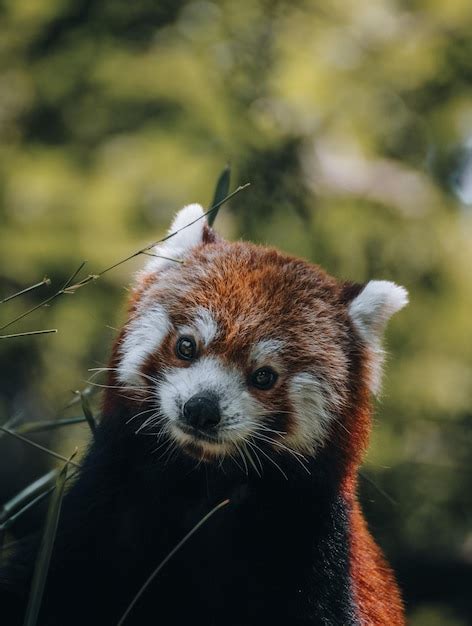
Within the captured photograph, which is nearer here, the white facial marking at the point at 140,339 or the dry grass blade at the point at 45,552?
the dry grass blade at the point at 45,552

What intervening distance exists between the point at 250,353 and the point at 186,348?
179mm

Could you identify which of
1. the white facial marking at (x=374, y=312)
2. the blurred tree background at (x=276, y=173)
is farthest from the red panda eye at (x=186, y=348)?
the blurred tree background at (x=276, y=173)

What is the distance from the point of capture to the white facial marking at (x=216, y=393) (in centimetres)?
233

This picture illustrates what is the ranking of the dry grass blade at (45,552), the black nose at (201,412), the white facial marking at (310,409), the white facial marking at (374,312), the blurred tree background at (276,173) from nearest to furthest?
1. the dry grass blade at (45,552)
2. the black nose at (201,412)
3. the white facial marking at (310,409)
4. the white facial marking at (374,312)
5. the blurred tree background at (276,173)

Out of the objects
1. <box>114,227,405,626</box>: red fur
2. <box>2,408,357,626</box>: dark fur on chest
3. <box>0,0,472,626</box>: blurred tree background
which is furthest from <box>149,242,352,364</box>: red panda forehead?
<box>0,0,472,626</box>: blurred tree background

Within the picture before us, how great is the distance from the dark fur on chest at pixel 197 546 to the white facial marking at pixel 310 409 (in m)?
0.06

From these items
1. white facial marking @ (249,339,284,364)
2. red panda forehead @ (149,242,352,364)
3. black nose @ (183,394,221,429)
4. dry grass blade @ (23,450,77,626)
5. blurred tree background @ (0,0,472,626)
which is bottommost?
dry grass blade @ (23,450,77,626)

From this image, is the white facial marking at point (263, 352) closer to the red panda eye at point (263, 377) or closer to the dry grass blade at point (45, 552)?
the red panda eye at point (263, 377)

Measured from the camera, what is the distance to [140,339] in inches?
98.6

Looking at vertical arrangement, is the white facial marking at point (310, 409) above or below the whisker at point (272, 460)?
above

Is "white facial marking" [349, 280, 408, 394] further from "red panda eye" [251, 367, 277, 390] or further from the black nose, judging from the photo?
the black nose

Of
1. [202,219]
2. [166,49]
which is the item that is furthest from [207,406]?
[166,49]

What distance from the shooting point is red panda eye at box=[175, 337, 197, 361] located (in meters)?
2.48

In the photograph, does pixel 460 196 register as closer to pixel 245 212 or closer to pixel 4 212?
pixel 245 212
